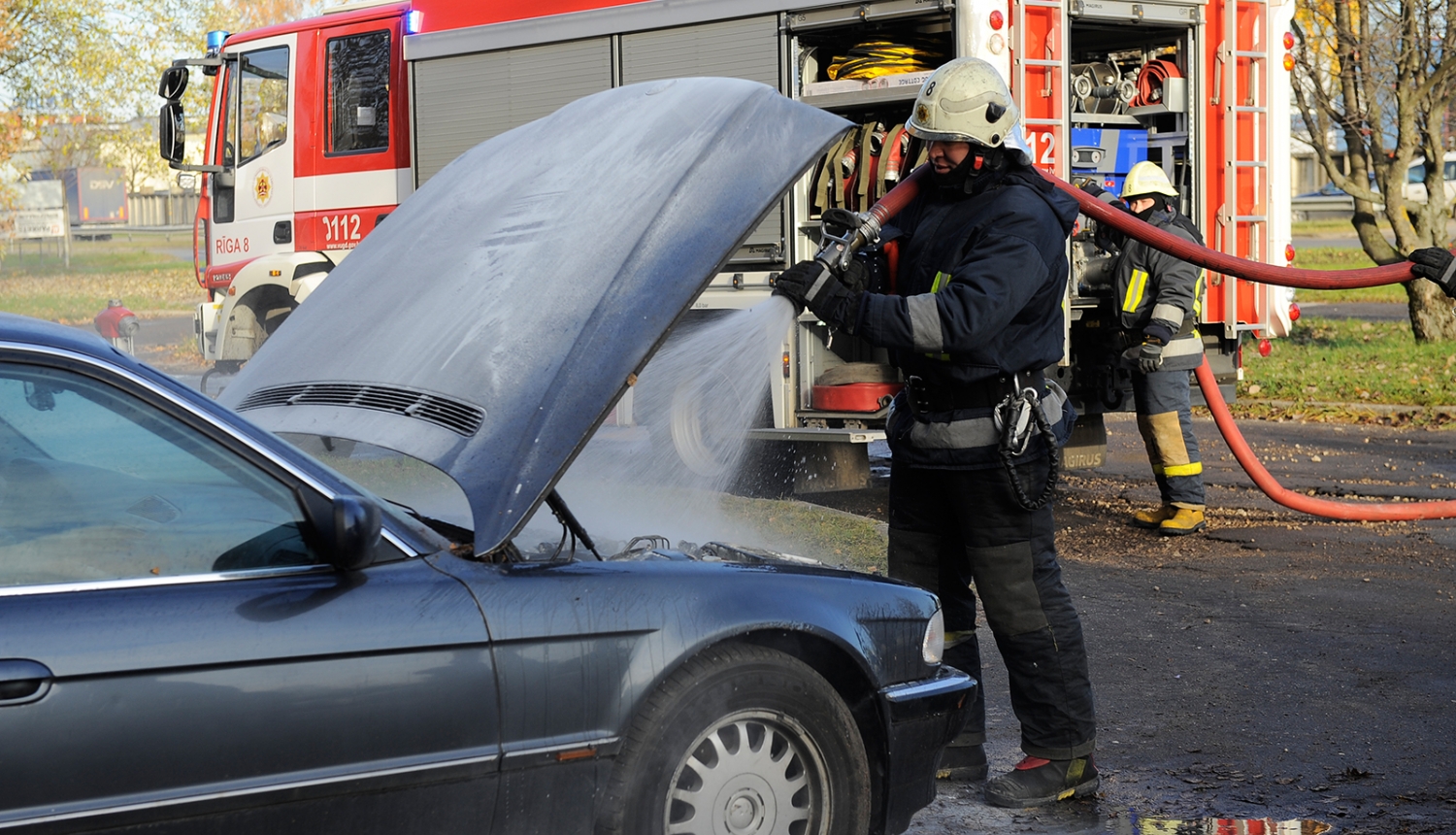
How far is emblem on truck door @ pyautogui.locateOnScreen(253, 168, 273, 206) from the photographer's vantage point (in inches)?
433

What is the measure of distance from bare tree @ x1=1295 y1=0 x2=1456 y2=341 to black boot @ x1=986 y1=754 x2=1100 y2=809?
12.8 m

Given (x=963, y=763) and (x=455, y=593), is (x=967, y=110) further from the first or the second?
(x=455, y=593)

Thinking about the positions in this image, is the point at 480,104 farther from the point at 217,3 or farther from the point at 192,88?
the point at 217,3

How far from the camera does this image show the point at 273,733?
268 cm

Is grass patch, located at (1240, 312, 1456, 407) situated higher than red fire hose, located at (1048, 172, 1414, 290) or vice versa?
red fire hose, located at (1048, 172, 1414, 290)

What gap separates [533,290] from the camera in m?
3.40

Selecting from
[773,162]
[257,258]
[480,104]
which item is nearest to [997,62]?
[480,104]

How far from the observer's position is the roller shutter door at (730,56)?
858cm

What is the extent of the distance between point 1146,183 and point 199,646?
6.69 metres

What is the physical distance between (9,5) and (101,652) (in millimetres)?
25036

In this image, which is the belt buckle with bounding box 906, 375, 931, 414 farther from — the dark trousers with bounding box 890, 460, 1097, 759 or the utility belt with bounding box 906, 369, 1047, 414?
the dark trousers with bounding box 890, 460, 1097, 759

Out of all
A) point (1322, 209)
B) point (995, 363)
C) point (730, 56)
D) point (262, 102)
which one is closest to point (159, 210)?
point (1322, 209)

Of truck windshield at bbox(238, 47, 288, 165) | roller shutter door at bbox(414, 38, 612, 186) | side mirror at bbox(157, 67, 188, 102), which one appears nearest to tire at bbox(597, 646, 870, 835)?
roller shutter door at bbox(414, 38, 612, 186)

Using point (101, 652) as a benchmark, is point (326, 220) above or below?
above
